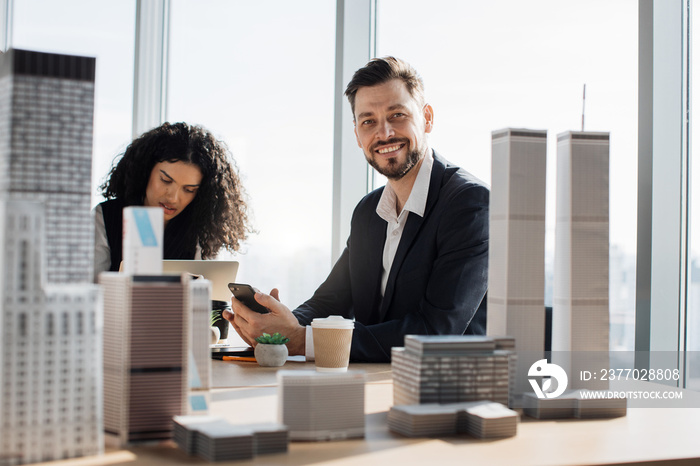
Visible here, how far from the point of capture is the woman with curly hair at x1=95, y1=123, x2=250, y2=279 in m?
2.75

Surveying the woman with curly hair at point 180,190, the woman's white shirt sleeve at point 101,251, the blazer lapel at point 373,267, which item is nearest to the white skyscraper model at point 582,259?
the blazer lapel at point 373,267

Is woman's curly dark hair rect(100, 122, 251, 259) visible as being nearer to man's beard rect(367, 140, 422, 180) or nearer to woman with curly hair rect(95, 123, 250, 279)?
woman with curly hair rect(95, 123, 250, 279)

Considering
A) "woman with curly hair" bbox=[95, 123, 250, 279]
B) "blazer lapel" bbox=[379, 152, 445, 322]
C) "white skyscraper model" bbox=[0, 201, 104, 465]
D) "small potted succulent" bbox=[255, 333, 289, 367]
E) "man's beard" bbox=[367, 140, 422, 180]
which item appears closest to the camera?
"white skyscraper model" bbox=[0, 201, 104, 465]

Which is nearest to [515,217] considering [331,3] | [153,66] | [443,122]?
[443,122]

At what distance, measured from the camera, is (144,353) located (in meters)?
0.81

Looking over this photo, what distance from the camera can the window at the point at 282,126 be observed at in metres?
3.33

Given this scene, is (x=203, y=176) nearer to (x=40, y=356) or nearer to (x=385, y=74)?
(x=385, y=74)

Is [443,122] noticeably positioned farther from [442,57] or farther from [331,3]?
[331,3]

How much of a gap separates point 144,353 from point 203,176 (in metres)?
2.07

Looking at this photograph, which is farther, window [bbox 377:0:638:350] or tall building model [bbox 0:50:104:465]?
window [bbox 377:0:638:350]


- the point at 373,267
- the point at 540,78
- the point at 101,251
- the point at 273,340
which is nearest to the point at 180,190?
the point at 101,251

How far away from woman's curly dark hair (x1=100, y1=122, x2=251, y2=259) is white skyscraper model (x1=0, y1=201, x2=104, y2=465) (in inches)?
81.1

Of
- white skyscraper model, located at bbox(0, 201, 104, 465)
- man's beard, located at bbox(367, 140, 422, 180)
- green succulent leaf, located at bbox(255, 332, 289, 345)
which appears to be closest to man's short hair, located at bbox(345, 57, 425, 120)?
man's beard, located at bbox(367, 140, 422, 180)

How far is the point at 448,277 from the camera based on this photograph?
6.10ft
